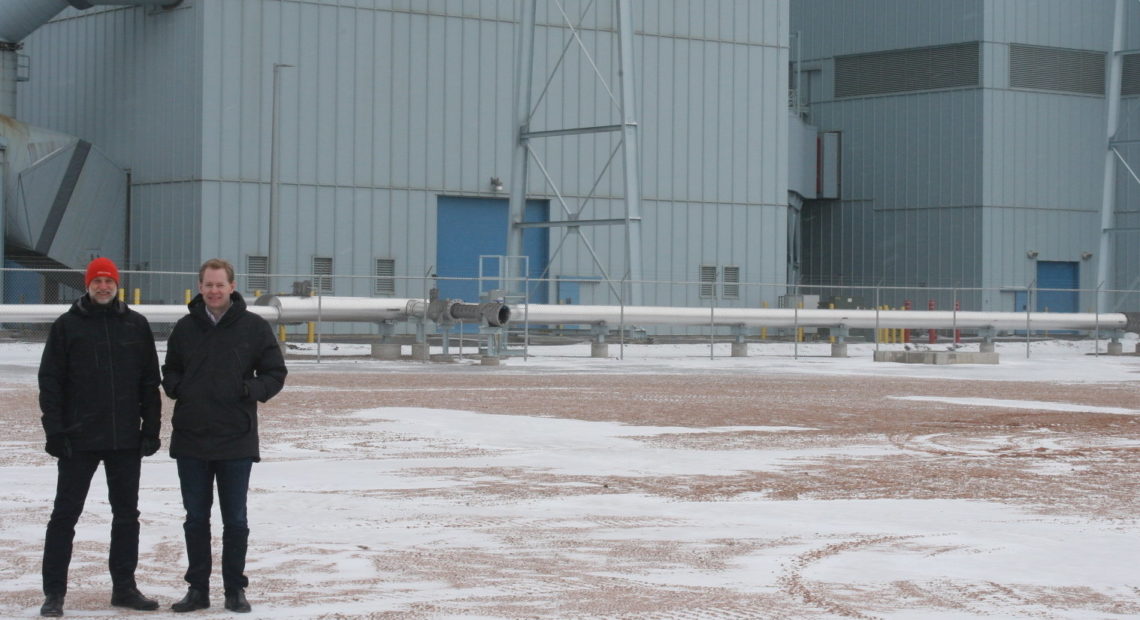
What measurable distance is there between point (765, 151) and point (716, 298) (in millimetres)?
5194

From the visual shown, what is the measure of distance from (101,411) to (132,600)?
0.95 meters

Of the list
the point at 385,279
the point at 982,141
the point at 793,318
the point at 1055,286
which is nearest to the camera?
the point at 793,318

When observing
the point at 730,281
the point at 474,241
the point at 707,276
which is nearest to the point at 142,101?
the point at 474,241

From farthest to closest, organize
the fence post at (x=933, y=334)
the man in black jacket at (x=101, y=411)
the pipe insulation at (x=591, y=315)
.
Answer: the fence post at (x=933, y=334) → the pipe insulation at (x=591, y=315) → the man in black jacket at (x=101, y=411)

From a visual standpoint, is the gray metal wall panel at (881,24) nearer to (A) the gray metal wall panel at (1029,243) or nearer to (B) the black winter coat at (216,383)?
(A) the gray metal wall panel at (1029,243)

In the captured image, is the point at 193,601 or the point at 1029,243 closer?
the point at 193,601

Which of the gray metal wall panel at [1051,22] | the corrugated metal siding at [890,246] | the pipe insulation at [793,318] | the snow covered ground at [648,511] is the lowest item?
the snow covered ground at [648,511]

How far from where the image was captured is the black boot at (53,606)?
27.0ft

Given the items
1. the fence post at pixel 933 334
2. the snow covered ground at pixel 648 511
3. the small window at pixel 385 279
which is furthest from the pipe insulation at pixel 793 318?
the snow covered ground at pixel 648 511

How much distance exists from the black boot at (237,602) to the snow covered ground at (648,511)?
91mm

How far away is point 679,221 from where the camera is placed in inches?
2094

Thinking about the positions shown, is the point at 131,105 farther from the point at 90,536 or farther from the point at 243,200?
the point at 90,536

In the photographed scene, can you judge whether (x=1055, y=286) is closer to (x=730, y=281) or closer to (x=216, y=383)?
(x=730, y=281)

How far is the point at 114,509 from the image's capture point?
8727mm
